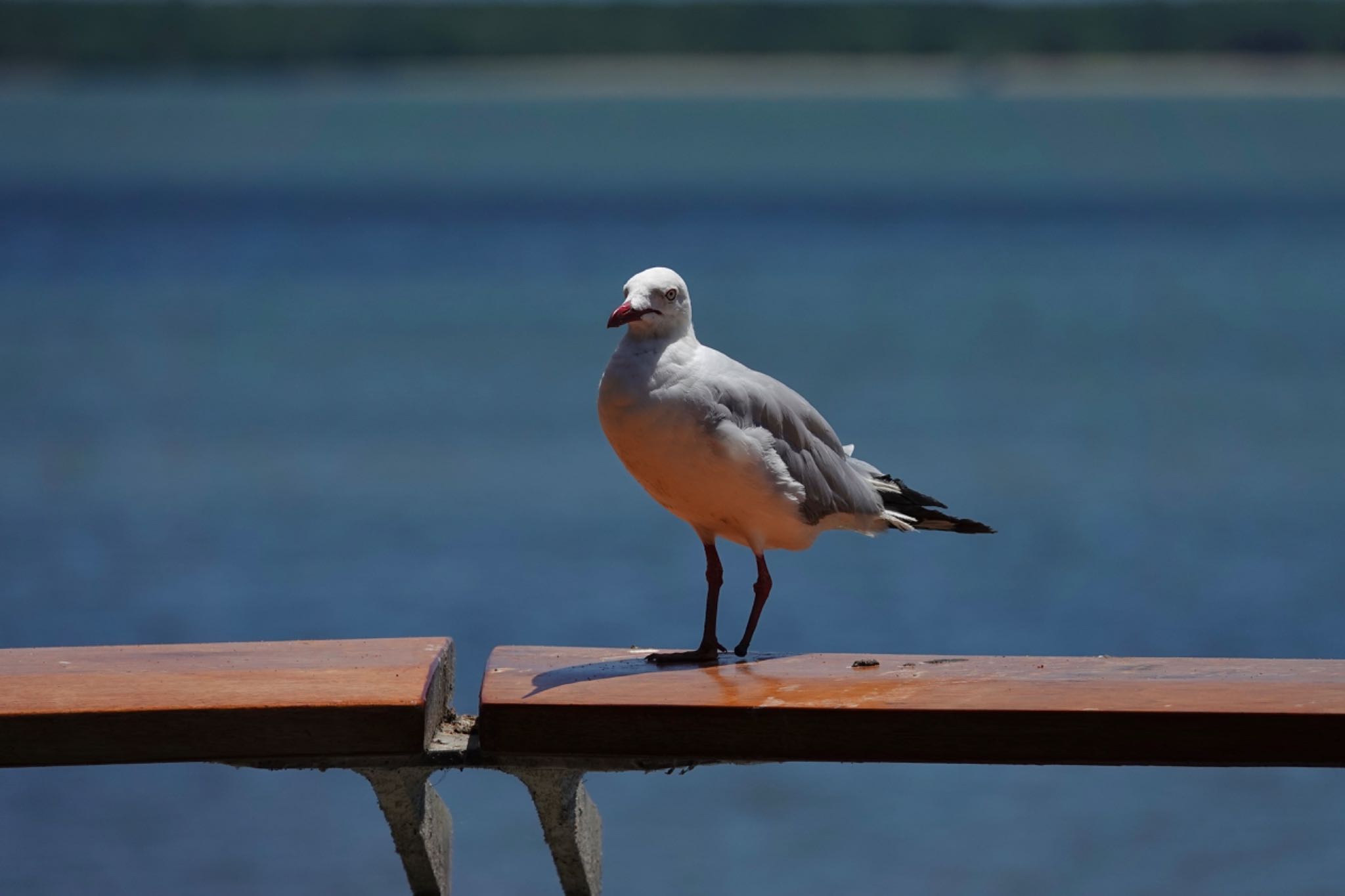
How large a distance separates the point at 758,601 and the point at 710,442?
0.42 meters

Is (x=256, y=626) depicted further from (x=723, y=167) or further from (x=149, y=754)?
(x=723, y=167)

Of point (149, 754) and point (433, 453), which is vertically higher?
point (149, 754)

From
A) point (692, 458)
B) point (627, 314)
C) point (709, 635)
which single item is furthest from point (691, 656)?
point (627, 314)

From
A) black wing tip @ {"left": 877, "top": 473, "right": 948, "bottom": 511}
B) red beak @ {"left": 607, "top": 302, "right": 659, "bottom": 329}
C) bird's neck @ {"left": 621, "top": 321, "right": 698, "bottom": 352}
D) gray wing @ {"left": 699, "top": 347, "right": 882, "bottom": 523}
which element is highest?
red beak @ {"left": 607, "top": 302, "right": 659, "bottom": 329}

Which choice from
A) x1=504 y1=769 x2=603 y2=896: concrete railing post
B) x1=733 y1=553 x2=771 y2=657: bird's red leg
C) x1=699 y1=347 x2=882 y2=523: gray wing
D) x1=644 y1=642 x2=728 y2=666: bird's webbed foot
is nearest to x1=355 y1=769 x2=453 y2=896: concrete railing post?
x1=504 y1=769 x2=603 y2=896: concrete railing post

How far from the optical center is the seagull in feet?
11.5

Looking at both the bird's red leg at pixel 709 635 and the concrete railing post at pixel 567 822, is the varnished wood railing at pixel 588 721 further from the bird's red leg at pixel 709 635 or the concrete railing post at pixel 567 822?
the bird's red leg at pixel 709 635

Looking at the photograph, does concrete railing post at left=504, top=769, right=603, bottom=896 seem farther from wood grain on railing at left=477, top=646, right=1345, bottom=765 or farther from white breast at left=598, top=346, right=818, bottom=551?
white breast at left=598, top=346, right=818, bottom=551

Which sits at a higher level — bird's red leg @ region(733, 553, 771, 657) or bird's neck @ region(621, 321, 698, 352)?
bird's neck @ region(621, 321, 698, 352)

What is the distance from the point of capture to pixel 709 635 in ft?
12.1

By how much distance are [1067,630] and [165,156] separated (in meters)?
81.5

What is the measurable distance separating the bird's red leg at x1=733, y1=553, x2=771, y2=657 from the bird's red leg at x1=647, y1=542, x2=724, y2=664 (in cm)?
5

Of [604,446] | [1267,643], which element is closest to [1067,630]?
[1267,643]

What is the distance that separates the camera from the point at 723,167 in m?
71.7
